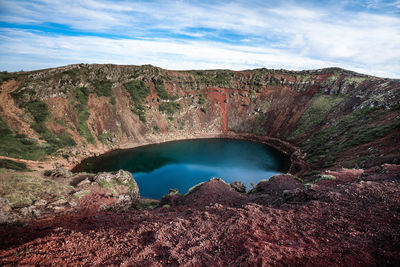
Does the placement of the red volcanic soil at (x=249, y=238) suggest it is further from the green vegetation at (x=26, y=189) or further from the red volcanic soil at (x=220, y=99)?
the red volcanic soil at (x=220, y=99)

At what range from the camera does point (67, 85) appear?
43625mm

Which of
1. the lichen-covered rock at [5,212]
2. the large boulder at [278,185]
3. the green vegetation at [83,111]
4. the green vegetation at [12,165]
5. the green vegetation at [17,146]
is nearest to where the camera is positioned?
the lichen-covered rock at [5,212]

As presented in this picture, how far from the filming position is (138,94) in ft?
176

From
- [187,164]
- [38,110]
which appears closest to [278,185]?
[187,164]

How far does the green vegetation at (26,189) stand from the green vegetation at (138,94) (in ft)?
121

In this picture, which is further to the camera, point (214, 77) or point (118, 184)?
point (214, 77)

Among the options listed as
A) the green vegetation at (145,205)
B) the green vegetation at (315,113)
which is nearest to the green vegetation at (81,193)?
the green vegetation at (145,205)

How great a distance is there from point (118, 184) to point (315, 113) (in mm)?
48628

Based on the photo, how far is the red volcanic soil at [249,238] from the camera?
598 centimetres

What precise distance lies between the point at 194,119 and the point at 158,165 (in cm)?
A: 2524

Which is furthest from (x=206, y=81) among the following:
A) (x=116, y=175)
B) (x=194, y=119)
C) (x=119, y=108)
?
(x=116, y=175)

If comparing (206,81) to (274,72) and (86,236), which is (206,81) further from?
(86,236)

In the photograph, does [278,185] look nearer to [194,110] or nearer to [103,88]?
[194,110]

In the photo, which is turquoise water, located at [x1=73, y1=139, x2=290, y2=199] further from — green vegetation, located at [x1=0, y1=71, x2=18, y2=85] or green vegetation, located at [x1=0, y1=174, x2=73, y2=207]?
green vegetation, located at [x1=0, y1=71, x2=18, y2=85]
